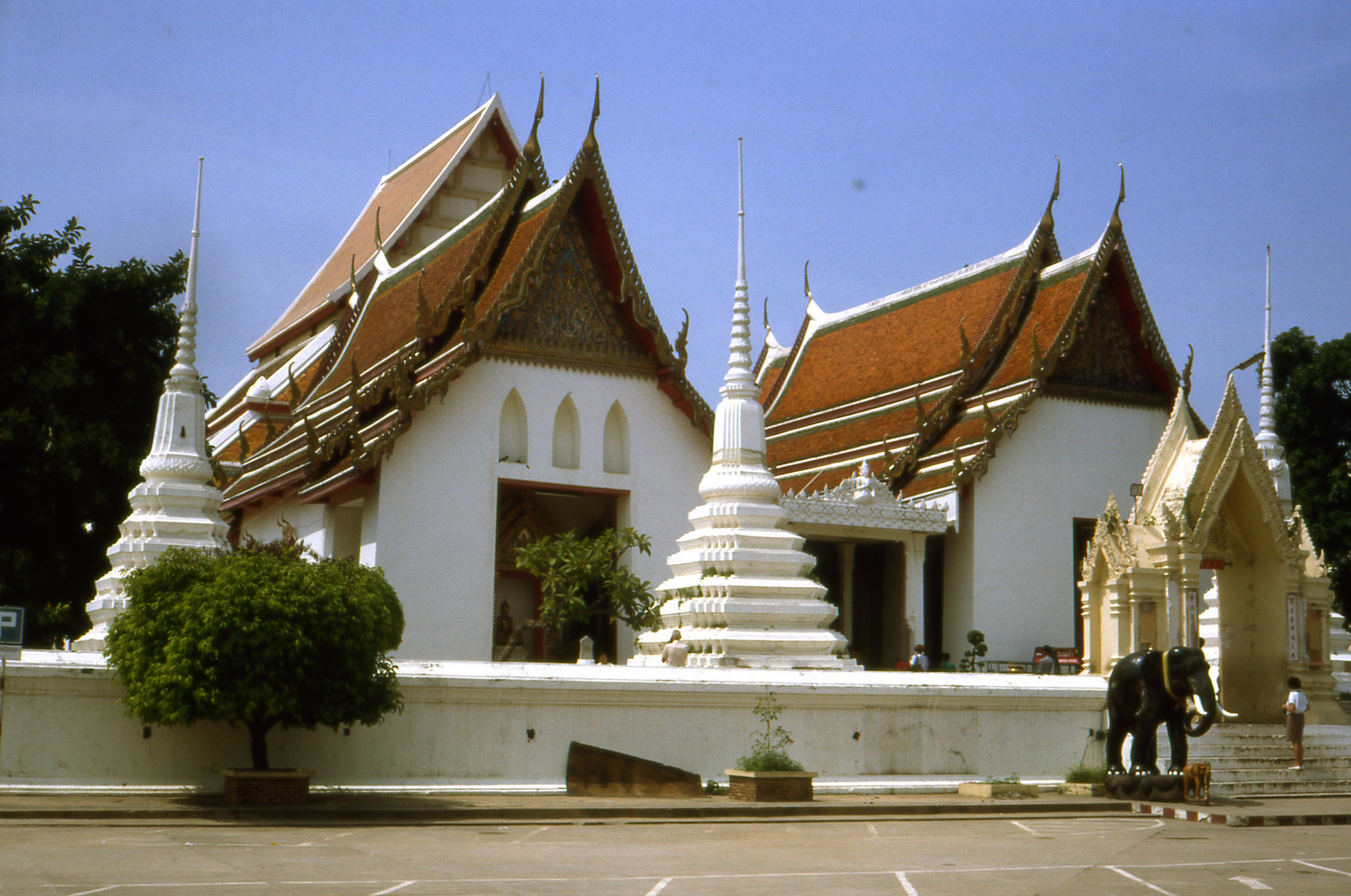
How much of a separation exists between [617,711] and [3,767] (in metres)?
4.60

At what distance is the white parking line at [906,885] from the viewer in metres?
6.98

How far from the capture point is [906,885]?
7277 millimetres

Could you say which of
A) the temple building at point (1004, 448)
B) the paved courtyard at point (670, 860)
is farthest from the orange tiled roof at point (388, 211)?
the paved courtyard at point (670, 860)

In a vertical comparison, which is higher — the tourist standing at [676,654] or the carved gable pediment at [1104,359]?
the carved gable pediment at [1104,359]

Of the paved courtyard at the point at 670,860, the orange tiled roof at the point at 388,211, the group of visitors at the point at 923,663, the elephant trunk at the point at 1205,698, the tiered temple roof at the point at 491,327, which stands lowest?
the paved courtyard at the point at 670,860

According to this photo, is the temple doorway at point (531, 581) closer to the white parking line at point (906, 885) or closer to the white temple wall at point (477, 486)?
the white temple wall at point (477, 486)

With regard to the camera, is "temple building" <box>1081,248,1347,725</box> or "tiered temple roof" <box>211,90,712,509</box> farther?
"tiered temple roof" <box>211,90,712,509</box>

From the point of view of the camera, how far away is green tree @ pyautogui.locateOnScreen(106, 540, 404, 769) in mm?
10859

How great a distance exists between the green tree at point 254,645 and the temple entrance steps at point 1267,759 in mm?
7175

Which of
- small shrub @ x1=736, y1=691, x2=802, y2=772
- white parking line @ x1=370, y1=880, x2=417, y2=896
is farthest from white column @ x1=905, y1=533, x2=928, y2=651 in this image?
white parking line @ x1=370, y1=880, x2=417, y2=896

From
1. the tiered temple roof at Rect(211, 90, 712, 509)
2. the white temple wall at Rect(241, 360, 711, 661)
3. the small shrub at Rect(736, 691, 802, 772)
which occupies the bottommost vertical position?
the small shrub at Rect(736, 691, 802, 772)

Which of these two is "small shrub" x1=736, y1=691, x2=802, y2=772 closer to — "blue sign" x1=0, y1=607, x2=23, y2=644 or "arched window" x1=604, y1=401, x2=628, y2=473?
"blue sign" x1=0, y1=607, x2=23, y2=644

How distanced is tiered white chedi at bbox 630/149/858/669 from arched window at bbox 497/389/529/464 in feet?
14.6

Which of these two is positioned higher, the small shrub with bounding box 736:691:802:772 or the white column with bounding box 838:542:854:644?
the white column with bounding box 838:542:854:644
